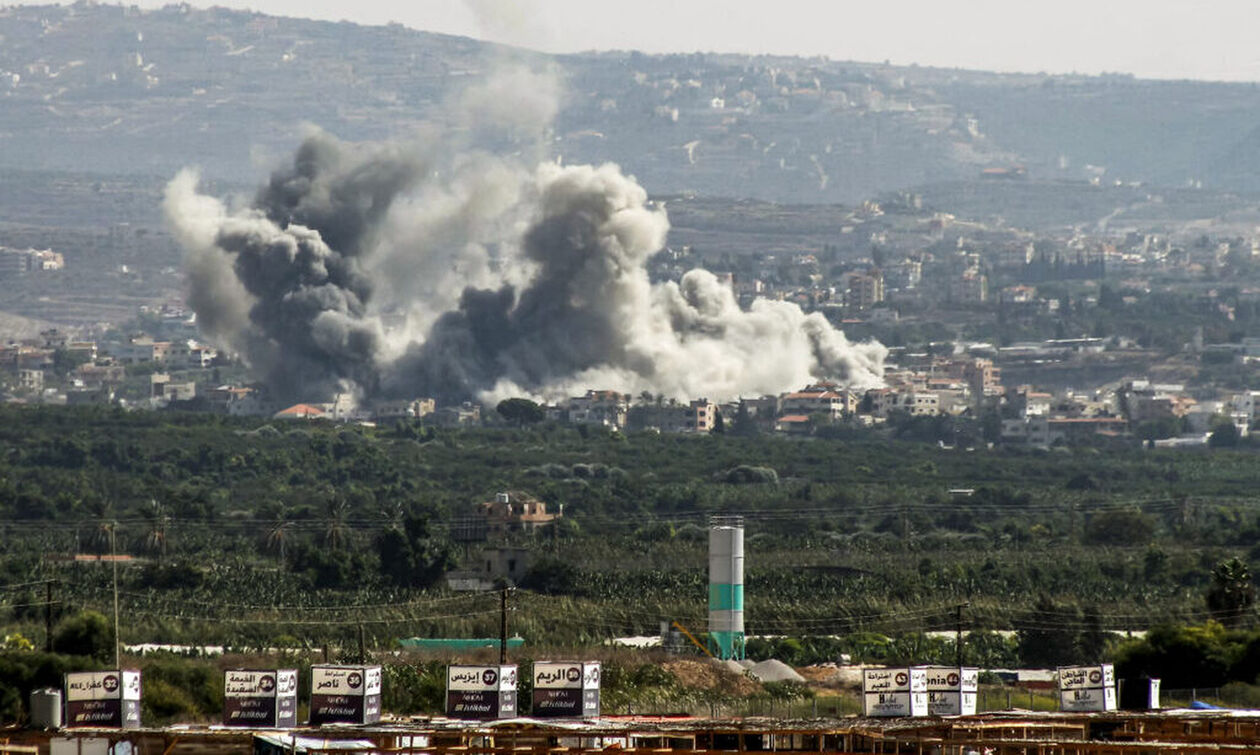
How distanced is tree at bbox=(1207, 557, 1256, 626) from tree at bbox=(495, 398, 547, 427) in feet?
328

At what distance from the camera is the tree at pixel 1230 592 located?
258ft

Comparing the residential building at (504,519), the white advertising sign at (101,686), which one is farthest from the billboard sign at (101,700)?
the residential building at (504,519)

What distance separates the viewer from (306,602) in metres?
87.6

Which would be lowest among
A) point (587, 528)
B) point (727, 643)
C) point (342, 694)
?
point (587, 528)

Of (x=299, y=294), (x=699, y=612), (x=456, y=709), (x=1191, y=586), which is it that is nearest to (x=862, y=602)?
(x=699, y=612)

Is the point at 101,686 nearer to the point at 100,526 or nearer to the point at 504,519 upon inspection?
the point at 100,526

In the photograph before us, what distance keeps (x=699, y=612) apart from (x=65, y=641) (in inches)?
933

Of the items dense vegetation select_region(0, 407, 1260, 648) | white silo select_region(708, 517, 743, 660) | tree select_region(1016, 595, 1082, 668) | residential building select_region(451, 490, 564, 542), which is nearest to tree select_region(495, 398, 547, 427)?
dense vegetation select_region(0, 407, 1260, 648)

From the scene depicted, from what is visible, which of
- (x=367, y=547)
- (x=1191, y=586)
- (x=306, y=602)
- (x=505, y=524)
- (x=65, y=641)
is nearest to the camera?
(x=65, y=641)

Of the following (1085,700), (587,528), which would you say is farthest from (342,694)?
(587,528)

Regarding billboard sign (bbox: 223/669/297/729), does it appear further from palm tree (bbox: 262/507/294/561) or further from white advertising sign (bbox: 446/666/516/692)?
palm tree (bbox: 262/507/294/561)

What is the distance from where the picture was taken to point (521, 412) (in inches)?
7008

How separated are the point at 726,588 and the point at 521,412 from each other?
350 feet

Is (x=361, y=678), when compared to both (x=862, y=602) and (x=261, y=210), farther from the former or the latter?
(x=261, y=210)
